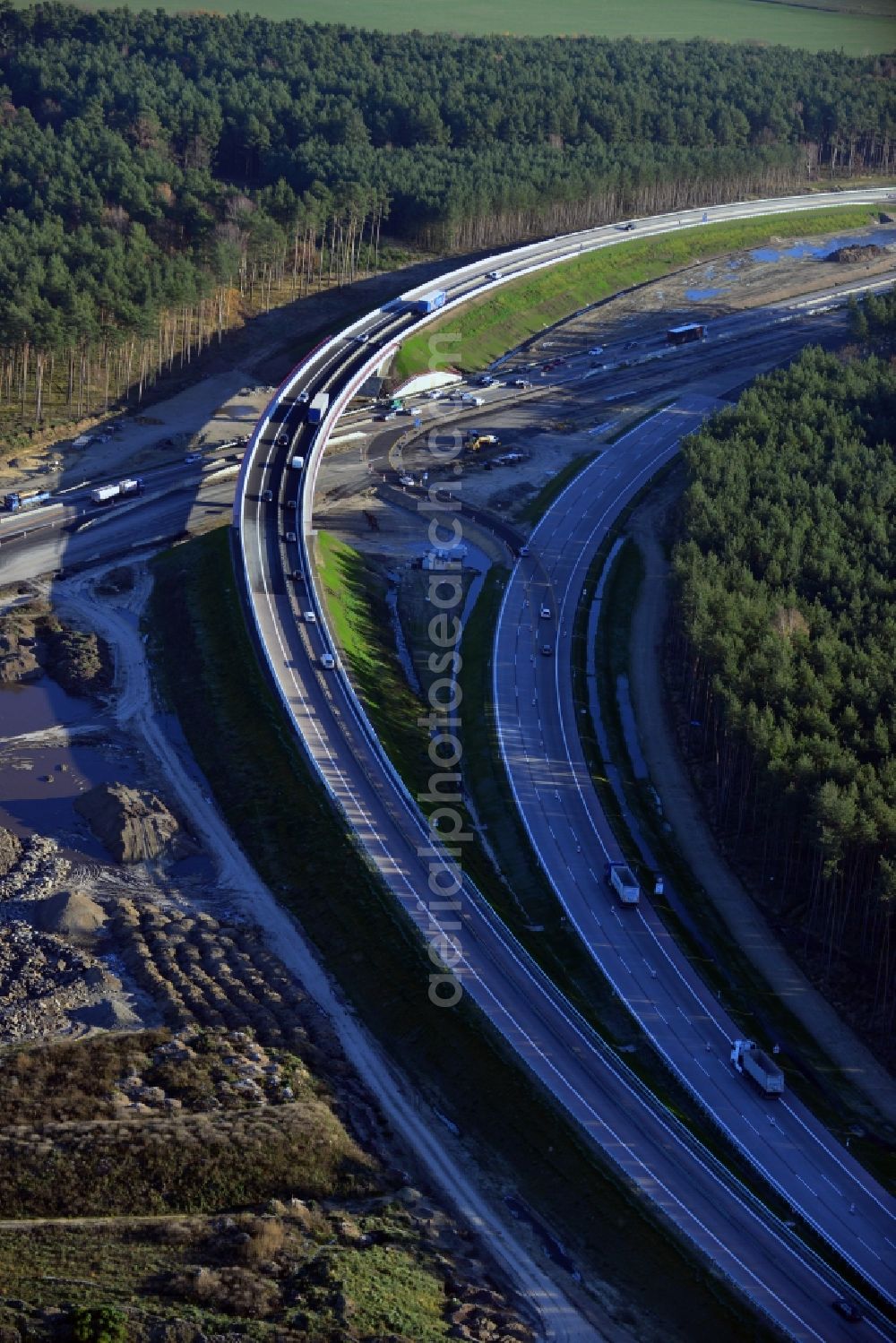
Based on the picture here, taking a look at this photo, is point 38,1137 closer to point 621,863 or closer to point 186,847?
point 186,847

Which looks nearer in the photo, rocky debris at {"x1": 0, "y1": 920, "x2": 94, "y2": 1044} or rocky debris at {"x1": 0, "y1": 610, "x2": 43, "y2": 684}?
rocky debris at {"x1": 0, "y1": 920, "x2": 94, "y2": 1044}

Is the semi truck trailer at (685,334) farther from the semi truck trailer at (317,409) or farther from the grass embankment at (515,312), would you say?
the semi truck trailer at (317,409)

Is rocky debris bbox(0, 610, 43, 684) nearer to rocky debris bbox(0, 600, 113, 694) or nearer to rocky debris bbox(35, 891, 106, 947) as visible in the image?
rocky debris bbox(0, 600, 113, 694)

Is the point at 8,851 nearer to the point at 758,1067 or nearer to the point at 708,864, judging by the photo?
the point at 708,864

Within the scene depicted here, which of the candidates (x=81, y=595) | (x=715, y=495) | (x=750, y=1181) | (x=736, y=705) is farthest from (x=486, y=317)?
(x=750, y=1181)

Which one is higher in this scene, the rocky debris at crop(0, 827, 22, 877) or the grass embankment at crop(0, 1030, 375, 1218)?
the rocky debris at crop(0, 827, 22, 877)

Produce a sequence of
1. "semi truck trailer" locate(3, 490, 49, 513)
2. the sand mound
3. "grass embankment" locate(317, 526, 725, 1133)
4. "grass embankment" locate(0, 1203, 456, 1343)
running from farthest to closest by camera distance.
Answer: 1. "semi truck trailer" locate(3, 490, 49, 513)
2. "grass embankment" locate(317, 526, 725, 1133)
3. the sand mound
4. "grass embankment" locate(0, 1203, 456, 1343)

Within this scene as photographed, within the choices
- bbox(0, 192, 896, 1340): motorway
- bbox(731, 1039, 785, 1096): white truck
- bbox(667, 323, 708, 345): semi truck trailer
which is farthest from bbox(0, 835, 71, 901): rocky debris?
bbox(667, 323, 708, 345): semi truck trailer
